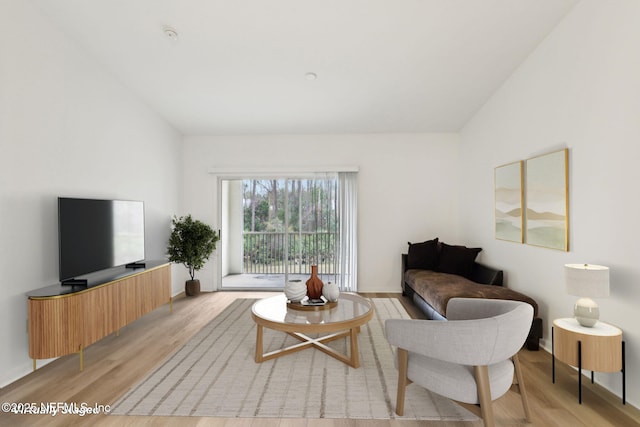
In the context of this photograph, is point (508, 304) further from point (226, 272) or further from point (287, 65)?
point (226, 272)

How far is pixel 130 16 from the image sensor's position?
2.97 m

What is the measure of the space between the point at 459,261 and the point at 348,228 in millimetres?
1749

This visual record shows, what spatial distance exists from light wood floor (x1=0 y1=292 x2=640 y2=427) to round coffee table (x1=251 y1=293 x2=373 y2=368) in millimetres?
620

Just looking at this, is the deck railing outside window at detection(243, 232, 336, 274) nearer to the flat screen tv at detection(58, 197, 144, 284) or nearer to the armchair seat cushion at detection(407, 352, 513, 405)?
the flat screen tv at detection(58, 197, 144, 284)

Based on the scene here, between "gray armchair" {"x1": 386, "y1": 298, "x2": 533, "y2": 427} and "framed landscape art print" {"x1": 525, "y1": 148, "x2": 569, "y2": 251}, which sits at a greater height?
"framed landscape art print" {"x1": 525, "y1": 148, "x2": 569, "y2": 251}

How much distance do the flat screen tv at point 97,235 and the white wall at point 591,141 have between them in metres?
4.27

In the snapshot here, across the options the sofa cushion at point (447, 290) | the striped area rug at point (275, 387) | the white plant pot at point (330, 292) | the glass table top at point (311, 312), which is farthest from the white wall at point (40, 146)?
the sofa cushion at point (447, 290)

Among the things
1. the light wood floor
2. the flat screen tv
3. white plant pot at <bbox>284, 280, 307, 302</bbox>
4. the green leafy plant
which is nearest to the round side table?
the light wood floor

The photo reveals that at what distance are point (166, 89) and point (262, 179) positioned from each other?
Answer: 6.50ft

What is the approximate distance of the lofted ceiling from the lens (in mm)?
2846

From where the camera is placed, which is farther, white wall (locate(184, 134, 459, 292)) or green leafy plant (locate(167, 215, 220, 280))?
white wall (locate(184, 134, 459, 292))

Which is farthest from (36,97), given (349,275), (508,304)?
(349,275)

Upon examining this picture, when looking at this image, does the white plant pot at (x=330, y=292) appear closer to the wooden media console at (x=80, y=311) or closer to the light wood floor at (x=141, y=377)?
the light wood floor at (x=141, y=377)

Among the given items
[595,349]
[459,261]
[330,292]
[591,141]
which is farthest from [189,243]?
[591,141]
